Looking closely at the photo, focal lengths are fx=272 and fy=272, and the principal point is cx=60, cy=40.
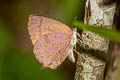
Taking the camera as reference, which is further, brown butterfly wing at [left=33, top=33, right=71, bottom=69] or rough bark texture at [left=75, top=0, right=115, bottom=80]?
brown butterfly wing at [left=33, top=33, right=71, bottom=69]

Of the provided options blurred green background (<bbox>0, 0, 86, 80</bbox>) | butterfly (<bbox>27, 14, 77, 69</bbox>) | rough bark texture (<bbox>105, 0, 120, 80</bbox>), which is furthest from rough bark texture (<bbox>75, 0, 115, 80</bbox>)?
blurred green background (<bbox>0, 0, 86, 80</bbox>)

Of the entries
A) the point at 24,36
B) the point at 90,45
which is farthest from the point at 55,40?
the point at 24,36

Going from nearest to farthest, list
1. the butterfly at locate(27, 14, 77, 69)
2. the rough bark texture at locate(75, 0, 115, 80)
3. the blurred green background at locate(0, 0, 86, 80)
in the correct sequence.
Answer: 1. the rough bark texture at locate(75, 0, 115, 80)
2. the butterfly at locate(27, 14, 77, 69)
3. the blurred green background at locate(0, 0, 86, 80)

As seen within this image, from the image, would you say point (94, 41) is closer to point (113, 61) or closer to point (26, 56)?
point (113, 61)

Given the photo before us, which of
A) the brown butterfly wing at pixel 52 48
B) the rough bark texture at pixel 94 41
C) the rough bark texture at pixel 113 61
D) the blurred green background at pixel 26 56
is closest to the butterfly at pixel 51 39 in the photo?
the brown butterfly wing at pixel 52 48

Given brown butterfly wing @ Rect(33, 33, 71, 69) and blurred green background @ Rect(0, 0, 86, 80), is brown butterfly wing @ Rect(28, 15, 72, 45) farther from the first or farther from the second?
blurred green background @ Rect(0, 0, 86, 80)

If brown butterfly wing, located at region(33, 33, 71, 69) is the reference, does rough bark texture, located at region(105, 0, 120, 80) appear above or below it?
below

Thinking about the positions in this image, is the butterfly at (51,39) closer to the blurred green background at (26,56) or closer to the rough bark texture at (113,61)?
the rough bark texture at (113,61)

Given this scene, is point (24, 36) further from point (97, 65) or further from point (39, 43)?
point (97, 65)

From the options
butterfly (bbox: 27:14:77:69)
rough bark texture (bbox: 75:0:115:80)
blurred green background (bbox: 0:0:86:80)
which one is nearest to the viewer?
rough bark texture (bbox: 75:0:115:80)
